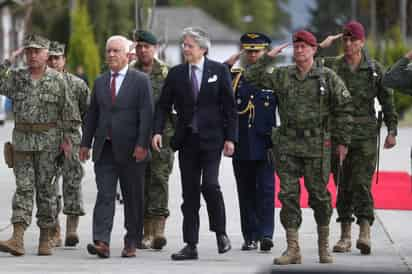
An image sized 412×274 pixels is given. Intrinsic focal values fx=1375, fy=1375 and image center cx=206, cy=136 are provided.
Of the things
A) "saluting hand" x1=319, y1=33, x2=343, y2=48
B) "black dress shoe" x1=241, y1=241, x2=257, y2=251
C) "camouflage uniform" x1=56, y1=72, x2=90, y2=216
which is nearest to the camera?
"saluting hand" x1=319, y1=33, x2=343, y2=48

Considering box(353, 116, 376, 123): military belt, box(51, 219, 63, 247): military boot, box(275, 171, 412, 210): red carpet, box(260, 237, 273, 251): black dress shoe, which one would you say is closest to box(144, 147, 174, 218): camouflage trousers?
box(51, 219, 63, 247): military boot

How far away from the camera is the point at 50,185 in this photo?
11.2m

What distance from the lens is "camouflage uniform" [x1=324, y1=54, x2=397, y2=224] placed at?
37.2ft

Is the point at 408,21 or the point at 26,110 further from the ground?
the point at 408,21

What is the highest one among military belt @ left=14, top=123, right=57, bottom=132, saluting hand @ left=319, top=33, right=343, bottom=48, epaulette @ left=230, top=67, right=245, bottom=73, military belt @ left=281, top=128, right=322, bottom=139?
saluting hand @ left=319, top=33, right=343, bottom=48

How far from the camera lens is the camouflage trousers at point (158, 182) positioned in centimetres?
1180

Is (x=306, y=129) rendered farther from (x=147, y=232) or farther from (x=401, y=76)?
(x=147, y=232)

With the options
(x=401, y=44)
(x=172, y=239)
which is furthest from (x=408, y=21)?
(x=172, y=239)

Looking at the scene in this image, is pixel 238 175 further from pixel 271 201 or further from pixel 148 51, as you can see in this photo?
pixel 148 51

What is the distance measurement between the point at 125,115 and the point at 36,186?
966 millimetres

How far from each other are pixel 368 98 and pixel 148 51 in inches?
74.4

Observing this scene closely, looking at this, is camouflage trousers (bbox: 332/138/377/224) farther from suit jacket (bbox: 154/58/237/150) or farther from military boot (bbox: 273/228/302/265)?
suit jacket (bbox: 154/58/237/150)

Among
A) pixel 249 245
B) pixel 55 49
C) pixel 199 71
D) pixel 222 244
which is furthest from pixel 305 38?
pixel 55 49

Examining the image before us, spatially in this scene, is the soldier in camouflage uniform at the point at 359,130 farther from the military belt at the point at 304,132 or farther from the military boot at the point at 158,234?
the military boot at the point at 158,234
